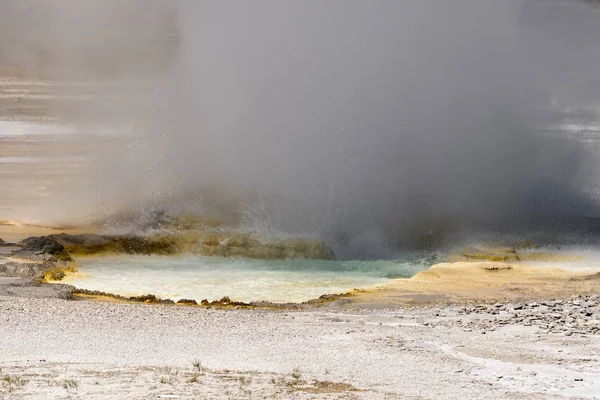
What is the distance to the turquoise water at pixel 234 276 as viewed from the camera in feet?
34.5

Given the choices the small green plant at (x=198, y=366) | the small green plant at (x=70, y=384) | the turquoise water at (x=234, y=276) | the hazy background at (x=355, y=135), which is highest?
the hazy background at (x=355, y=135)

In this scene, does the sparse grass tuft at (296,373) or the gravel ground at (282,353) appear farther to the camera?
the sparse grass tuft at (296,373)

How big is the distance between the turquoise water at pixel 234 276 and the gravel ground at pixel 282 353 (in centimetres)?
131

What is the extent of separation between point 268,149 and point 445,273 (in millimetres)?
5741

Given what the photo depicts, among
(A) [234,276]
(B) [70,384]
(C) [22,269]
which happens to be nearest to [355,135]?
(A) [234,276]

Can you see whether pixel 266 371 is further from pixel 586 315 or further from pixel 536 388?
pixel 586 315

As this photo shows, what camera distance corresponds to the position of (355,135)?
16688mm

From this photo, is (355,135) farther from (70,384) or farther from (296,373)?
(70,384)

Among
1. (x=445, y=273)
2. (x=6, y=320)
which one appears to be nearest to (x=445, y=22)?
(x=445, y=273)

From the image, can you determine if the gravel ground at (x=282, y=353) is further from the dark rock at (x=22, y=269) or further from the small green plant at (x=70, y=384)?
the dark rock at (x=22, y=269)

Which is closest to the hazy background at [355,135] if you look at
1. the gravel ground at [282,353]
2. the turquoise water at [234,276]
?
the turquoise water at [234,276]

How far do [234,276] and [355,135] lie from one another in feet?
19.3

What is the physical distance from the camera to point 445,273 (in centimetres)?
1120

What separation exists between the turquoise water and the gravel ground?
131 centimetres
